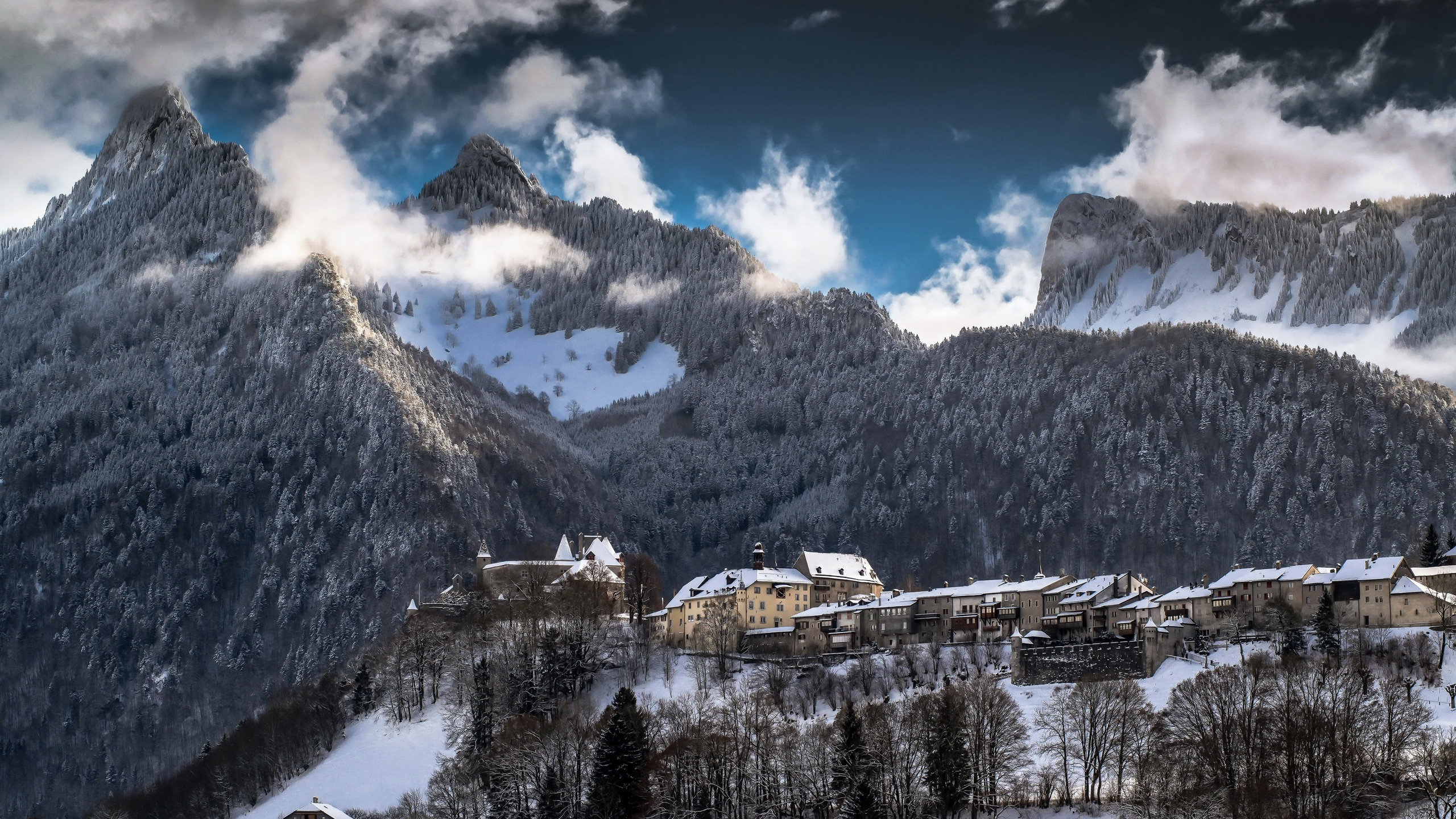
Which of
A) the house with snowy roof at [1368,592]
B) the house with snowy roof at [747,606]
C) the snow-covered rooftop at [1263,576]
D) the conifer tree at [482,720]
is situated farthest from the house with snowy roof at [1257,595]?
the conifer tree at [482,720]

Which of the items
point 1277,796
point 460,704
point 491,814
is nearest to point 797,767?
point 491,814

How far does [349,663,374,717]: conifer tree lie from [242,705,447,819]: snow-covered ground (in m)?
2.36

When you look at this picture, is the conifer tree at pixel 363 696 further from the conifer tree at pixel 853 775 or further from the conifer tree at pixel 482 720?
the conifer tree at pixel 853 775

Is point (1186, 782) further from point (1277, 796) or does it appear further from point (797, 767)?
point (797, 767)

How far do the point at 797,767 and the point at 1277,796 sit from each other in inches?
1124

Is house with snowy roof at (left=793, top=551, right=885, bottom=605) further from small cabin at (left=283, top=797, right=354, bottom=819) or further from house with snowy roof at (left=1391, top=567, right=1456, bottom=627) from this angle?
small cabin at (left=283, top=797, right=354, bottom=819)

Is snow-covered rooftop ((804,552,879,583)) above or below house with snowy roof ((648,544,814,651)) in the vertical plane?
above

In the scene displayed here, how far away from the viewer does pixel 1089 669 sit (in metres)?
130

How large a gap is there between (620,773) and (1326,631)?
161 ft

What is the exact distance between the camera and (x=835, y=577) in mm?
170375

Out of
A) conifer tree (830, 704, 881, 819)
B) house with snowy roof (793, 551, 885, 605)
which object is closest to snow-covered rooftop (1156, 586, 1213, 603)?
house with snowy roof (793, 551, 885, 605)

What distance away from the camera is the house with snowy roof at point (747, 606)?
152500 millimetres

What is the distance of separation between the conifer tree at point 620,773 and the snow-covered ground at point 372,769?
76.0 ft

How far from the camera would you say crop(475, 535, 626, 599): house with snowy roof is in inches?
6432
